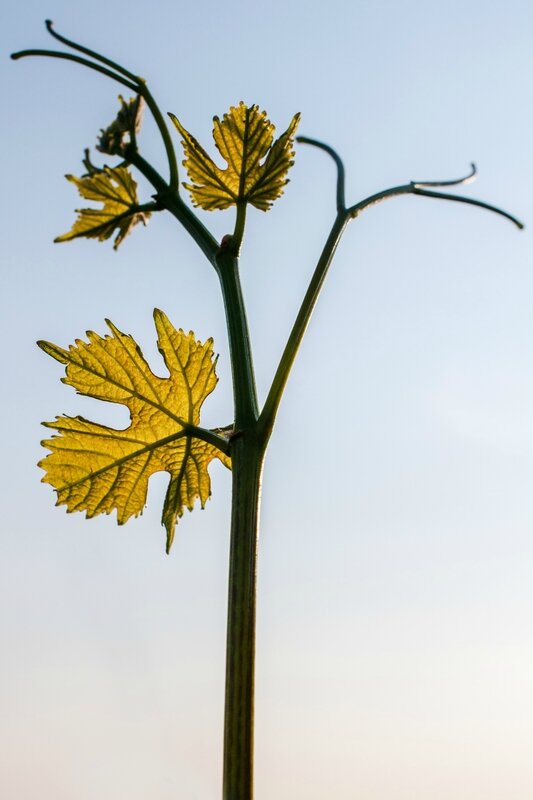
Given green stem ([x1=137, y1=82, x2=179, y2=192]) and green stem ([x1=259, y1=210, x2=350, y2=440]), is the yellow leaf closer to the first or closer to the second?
green stem ([x1=137, y1=82, x2=179, y2=192])

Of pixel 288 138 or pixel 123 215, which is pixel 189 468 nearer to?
pixel 123 215

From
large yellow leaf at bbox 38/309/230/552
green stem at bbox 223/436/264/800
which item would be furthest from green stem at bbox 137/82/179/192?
green stem at bbox 223/436/264/800

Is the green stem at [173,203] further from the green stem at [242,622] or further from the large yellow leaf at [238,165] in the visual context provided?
the green stem at [242,622]

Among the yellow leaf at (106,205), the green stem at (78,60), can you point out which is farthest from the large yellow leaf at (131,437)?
the green stem at (78,60)

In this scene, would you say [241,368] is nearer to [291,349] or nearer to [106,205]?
[291,349]

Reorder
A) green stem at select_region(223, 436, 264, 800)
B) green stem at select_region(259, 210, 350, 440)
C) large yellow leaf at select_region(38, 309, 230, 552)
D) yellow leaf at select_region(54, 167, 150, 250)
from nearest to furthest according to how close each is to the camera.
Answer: green stem at select_region(223, 436, 264, 800) < green stem at select_region(259, 210, 350, 440) < yellow leaf at select_region(54, 167, 150, 250) < large yellow leaf at select_region(38, 309, 230, 552)

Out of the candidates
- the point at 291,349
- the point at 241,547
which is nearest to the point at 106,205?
the point at 291,349
